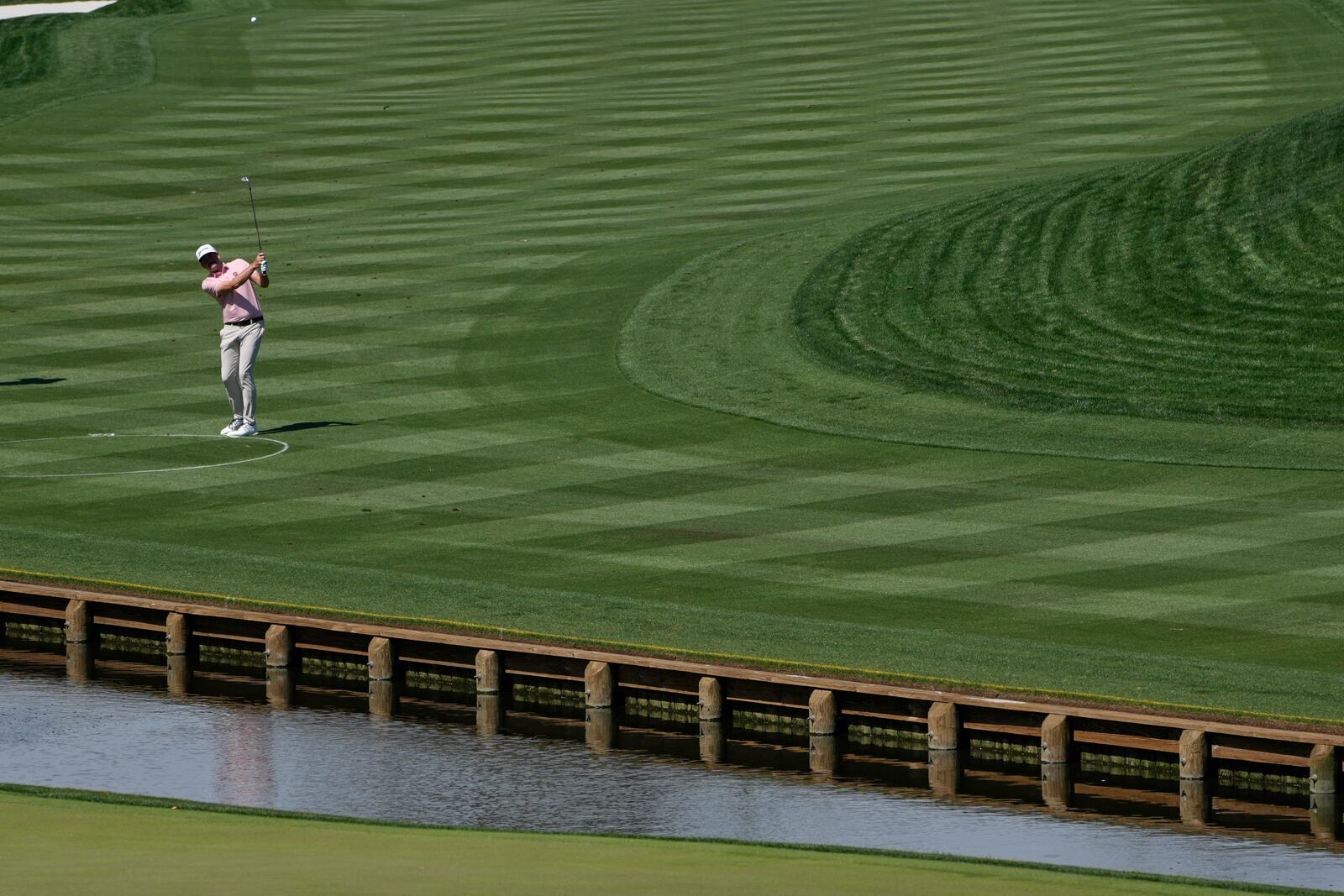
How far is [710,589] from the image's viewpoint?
20.9 meters

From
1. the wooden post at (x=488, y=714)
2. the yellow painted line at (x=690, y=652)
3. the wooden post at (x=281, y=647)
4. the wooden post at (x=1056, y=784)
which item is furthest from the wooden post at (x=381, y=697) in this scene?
the wooden post at (x=1056, y=784)

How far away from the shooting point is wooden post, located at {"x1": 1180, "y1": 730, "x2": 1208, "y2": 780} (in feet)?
52.5

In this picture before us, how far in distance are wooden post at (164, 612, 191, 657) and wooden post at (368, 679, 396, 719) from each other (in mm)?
2110

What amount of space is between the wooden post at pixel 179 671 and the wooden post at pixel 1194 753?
30.2ft

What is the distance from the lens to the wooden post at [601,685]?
18.3m

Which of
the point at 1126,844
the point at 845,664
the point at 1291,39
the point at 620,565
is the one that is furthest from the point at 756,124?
the point at 1126,844

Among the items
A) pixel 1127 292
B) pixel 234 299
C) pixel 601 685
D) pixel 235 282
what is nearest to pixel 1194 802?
pixel 601 685

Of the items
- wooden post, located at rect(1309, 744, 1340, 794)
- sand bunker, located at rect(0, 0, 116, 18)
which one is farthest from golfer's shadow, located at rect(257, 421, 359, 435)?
sand bunker, located at rect(0, 0, 116, 18)

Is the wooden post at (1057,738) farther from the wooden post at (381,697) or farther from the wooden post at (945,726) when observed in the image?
the wooden post at (381,697)

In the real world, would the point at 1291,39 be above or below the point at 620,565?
above

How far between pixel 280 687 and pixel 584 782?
4.36m

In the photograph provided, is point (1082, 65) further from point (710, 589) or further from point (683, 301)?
point (710, 589)

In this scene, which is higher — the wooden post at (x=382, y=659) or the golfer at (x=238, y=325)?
the golfer at (x=238, y=325)

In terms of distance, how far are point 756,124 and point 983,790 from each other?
42528mm
